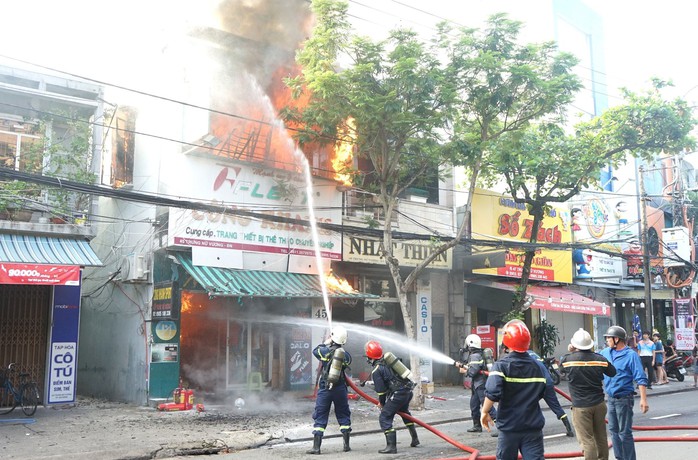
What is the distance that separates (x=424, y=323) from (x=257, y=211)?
21.9 ft

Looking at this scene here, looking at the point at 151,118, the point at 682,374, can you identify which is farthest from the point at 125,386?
the point at 682,374

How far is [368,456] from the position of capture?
929 centimetres

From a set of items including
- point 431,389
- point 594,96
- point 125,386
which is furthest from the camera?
point 594,96

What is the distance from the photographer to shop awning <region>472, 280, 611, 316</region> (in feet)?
68.4

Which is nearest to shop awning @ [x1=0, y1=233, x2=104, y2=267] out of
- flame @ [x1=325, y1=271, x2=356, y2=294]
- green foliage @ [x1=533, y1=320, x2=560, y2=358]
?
flame @ [x1=325, y1=271, x2=356, y2=294]

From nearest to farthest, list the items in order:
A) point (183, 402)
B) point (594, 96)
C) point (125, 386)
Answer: point (183, 402), point (125, 386), point (594, 96)

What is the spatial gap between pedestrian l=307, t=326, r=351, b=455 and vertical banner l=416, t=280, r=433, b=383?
9375mm

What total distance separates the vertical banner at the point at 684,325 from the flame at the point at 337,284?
1313 cm

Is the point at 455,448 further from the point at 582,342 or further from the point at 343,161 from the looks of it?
the point at 343,161

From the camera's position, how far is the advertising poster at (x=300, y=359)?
16547mm

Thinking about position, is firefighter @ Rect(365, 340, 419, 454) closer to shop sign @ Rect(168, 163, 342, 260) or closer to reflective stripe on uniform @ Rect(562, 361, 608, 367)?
reflective stripe on uniform @ Rect(562, 361, 608, 367)

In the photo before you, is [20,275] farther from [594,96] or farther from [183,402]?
[594,96]

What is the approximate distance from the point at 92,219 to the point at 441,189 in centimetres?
1017

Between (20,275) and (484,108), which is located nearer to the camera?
(20,275)
